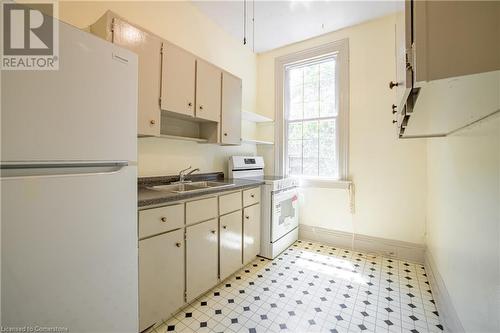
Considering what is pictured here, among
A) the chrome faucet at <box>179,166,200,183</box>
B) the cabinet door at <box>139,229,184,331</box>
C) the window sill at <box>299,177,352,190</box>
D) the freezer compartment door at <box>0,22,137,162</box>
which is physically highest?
the freezer compartment door at <box>0,22,137,162</box>

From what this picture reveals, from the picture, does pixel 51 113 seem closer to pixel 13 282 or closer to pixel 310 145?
pixel 13 282

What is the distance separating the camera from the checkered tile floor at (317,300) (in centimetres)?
158

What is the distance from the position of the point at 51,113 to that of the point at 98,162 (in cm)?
26

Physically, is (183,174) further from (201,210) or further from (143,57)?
(143,57)

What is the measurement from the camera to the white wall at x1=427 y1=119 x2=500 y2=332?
979mm

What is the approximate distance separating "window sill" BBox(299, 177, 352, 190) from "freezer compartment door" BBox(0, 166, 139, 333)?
2436 millimetres

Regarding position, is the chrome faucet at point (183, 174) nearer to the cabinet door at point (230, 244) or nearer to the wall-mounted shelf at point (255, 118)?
the cabinet door at point (230, 244)

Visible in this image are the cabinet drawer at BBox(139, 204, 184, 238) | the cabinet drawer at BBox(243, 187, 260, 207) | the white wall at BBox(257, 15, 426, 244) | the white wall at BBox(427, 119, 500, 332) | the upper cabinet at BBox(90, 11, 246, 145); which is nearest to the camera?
the white wall at BBox(427, 119, 500, 332)

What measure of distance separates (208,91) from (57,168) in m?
1.62

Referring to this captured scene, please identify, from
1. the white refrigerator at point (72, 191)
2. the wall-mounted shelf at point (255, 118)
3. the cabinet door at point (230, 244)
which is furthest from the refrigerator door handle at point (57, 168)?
the wall-mounted shelf at point (255, 118)

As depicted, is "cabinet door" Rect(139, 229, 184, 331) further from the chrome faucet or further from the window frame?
the window frame

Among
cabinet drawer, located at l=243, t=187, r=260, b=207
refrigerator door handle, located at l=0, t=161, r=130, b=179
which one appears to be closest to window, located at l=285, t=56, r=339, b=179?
cabinet drawer, located at l=243, t=187, r=260, b=207

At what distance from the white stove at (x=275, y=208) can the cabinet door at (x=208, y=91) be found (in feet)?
2.43

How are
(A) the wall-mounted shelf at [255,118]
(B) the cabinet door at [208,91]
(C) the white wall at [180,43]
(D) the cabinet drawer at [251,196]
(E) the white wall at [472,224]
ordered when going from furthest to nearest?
1. (A) the wall-mounted shelf at [255,118]
2. (D) the cabinet drawer at [251,196]
3. (B) the cabinet door at [208,91]
4. (C) the white wall at [180,43]
5. (E) the white wall at [472,224]
